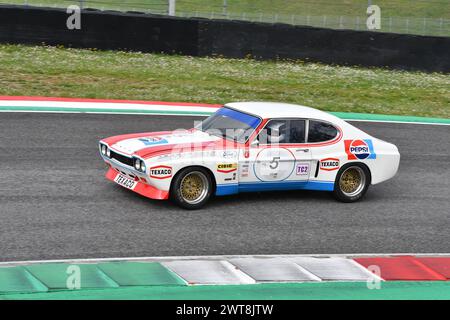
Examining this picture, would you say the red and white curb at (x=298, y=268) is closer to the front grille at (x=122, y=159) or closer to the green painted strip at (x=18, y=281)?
the green painted strip at (x=18, y=281)

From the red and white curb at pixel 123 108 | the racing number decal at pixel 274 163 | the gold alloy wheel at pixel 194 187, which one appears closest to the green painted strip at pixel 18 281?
the gold alloy wheel at pixel 194 187

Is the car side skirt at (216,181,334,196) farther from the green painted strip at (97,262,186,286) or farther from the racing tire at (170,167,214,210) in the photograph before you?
the green painted strip at (97,262,186,286)

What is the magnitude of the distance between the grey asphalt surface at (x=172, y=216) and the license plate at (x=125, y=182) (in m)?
0.21

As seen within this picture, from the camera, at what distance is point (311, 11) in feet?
100

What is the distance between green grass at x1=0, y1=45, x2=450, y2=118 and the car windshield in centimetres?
665

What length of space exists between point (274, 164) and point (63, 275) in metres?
3.69

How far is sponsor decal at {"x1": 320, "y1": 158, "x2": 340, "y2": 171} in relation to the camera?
10.5 meters

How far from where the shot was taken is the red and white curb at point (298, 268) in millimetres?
7859

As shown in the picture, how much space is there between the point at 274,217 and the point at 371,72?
1132cm

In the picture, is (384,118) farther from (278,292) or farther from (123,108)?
(278,292)

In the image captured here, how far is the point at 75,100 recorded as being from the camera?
16.0m

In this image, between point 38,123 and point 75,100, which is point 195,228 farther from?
point 75,100
